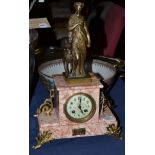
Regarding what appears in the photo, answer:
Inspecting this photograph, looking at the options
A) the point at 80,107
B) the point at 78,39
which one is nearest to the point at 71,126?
the point at 80,107

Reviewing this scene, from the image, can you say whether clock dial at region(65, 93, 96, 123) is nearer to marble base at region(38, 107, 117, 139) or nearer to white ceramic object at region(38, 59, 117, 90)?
marble base at region(38, 107, 117, 139)

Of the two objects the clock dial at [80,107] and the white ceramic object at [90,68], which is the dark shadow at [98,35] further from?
the clock dial at [80,107]

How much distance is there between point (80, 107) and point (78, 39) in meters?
0.18

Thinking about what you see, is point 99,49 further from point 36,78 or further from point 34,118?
point 34,118

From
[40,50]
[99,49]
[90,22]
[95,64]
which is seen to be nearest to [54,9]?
[90,22]

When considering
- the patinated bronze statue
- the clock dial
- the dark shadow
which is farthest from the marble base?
the dark shadow

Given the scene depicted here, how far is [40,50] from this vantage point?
1.29m

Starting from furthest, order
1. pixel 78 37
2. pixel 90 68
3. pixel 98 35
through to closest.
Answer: pixel 98 35, pixel 90 68, pixel 78 37

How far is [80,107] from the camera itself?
0.82 meters

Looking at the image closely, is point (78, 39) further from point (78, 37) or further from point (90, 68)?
point (90, 68)

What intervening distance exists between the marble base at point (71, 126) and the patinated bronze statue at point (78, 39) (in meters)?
0.13

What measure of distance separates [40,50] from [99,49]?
1.91ft

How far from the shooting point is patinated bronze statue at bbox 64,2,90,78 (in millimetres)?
757

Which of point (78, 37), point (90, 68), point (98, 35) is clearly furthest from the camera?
point (98, 35)
